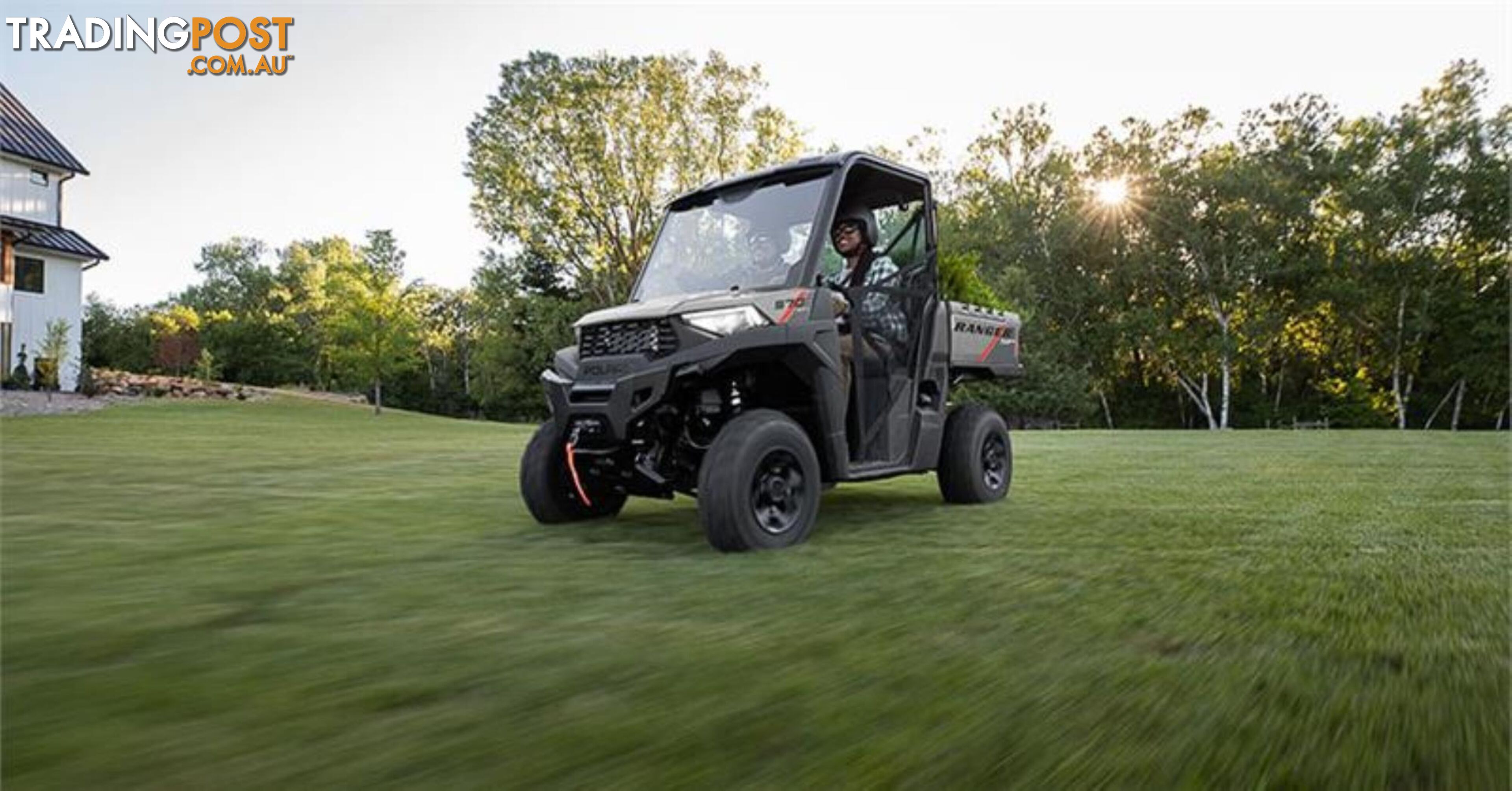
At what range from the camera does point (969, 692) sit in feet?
6.17

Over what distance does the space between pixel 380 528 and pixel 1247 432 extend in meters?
20.6

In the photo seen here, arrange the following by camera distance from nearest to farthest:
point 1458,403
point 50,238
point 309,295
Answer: point 50,238 → point 1458,403 → point 309,295

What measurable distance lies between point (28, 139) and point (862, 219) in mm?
37035

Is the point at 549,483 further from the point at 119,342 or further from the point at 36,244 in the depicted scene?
the point at 119,342

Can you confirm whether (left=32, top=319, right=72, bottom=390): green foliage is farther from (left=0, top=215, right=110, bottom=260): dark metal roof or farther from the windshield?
the windshield

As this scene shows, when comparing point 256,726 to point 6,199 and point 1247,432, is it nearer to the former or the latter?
point 1247,432

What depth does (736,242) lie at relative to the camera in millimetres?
5062

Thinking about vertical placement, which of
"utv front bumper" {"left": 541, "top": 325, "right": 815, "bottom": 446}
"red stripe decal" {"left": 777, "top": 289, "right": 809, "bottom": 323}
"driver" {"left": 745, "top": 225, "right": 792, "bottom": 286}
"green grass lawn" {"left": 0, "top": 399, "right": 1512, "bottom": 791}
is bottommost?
"green grass lawn" {"left": 0, "top": 399, "right": 1512, "bottom": 791}

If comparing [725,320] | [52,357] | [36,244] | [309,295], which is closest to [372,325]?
[52,357]

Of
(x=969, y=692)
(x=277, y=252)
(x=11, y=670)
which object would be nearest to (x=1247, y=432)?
(x=969, y=692)

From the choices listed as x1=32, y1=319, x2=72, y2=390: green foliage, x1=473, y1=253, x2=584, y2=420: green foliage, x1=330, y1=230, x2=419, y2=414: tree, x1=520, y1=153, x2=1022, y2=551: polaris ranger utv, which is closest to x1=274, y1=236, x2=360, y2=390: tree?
x1=473, y1=253, x2=584, y2=420: green foliage

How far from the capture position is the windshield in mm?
4691

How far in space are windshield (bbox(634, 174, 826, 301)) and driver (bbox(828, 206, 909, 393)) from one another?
0.27 m

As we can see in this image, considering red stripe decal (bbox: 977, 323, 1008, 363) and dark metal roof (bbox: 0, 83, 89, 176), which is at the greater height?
dark metal roof (bbox: 0, 83, 89, 176)
